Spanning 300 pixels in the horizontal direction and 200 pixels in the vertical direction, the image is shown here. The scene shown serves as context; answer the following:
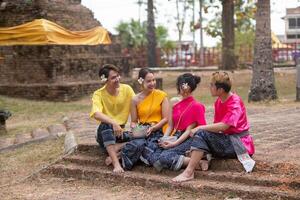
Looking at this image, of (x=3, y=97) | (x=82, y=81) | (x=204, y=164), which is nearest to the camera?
(x=204, y=164)

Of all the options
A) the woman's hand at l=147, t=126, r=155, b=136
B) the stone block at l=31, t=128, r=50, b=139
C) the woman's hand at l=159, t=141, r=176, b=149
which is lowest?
the stone block at l=31, t=128, r=50, b=139

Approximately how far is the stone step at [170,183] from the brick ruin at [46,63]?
27.6 feet

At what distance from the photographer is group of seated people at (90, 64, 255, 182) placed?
207 inches

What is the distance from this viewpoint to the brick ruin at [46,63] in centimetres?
1468

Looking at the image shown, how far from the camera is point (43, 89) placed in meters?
14.6

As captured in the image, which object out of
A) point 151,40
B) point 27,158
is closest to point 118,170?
point 27,158

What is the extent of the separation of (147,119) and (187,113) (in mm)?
582

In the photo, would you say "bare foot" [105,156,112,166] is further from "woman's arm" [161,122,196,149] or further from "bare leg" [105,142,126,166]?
"woman's arm" [161,122,196,149]

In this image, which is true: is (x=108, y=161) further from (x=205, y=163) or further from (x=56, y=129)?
(x=56, y=129)

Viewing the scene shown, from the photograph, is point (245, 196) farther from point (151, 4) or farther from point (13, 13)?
point (151, 4)

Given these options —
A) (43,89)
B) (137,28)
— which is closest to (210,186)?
(43,89)

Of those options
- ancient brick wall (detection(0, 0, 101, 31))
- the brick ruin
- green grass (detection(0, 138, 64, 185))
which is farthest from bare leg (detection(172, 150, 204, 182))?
ancient brick wall (detection(0, 0, 101, 31))

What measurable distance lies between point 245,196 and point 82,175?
1.99 m

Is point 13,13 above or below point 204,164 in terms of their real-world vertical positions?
above
